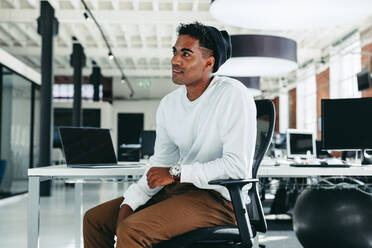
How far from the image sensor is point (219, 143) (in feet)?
6.41

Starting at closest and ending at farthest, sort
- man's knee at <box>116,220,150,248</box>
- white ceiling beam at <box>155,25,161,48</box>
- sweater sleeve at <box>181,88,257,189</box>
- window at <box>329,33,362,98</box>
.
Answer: man's knee at <box>116,220,150,248</box>, sweater sleeve at <box>181,88,257,189</box>, white ceiling beam at <box>155,25,161,48</box>, window at <box>329,33,362,98</box>

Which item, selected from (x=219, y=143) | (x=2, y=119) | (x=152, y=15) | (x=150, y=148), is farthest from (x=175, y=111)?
(x=152, y=15)

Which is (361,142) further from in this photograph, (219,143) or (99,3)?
(99,3)

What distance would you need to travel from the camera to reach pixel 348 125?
366 cm

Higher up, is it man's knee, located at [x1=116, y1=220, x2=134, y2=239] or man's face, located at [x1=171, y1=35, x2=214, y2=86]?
man's face, located at [x1=171, y1=35, x2=214, y2=86]

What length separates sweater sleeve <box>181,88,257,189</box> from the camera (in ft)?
5.95

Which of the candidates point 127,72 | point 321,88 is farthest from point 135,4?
point 321,88

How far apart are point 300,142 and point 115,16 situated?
631 centimetres

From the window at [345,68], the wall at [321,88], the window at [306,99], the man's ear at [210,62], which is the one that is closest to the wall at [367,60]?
the window at [345,68]

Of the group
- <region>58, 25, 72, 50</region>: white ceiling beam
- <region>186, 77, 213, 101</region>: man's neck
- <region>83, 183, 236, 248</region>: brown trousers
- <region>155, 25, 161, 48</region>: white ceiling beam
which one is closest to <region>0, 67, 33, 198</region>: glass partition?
<region>58, 25, 72, 50</region>: white ceiling beam

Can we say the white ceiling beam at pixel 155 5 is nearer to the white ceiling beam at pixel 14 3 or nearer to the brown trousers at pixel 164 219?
the white ceiling beam at pixel 14 3

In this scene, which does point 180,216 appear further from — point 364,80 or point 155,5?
point 364,80

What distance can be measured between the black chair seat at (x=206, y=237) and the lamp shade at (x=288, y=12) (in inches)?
109

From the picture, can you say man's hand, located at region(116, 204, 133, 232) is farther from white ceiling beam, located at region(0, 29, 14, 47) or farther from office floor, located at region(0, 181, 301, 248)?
white ceiling beam, located at region(0, 29, 14, 47)
